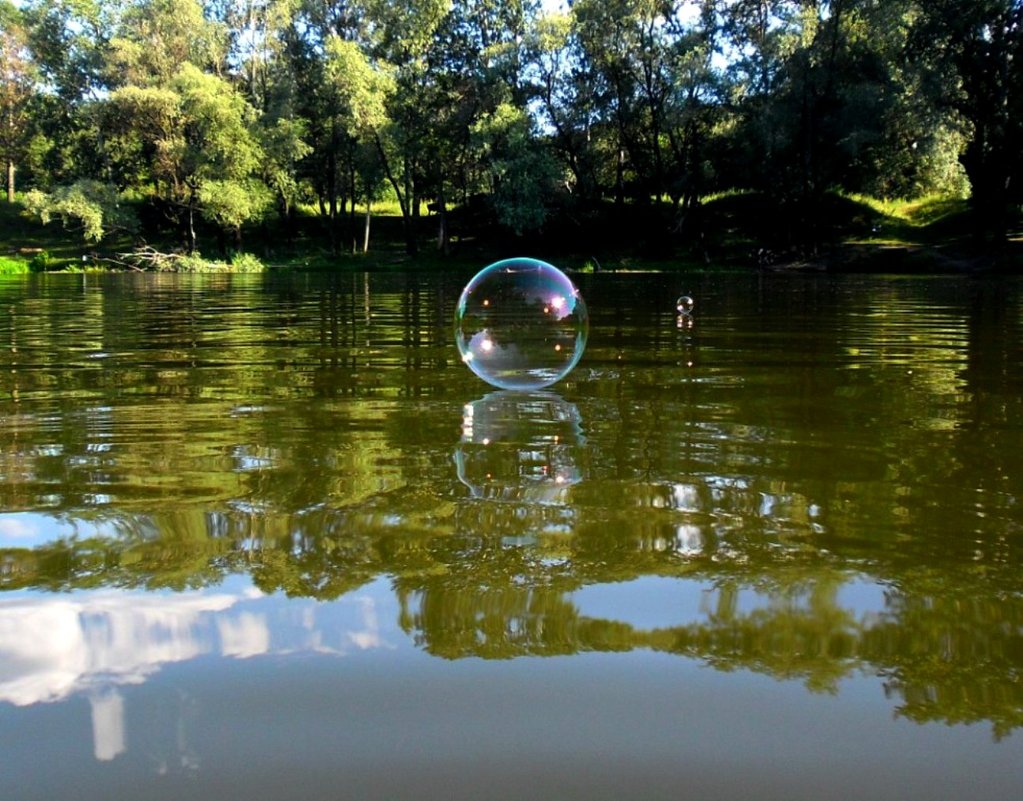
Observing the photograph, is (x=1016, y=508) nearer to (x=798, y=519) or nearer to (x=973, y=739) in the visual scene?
(x=798, y=519)

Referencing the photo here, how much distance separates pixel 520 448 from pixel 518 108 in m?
53.8

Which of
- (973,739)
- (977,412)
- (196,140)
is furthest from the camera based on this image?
(196,140)

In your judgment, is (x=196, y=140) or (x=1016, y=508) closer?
(x=1016, y=508)

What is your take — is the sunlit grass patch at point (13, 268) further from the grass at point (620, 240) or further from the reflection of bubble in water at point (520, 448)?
the reflection of bubble in water at point (520, 448)

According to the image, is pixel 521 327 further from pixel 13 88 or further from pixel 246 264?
pixel 13 88

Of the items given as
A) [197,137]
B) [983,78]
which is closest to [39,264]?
A: [197,137]

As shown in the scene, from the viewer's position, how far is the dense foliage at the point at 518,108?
48188 millimetres

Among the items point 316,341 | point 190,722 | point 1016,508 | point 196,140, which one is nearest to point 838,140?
point 196,140

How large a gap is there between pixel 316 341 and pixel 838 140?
46237 millimetres

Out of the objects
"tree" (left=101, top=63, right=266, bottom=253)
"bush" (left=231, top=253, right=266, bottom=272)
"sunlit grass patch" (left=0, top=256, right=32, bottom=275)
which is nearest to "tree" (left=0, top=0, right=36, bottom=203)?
"tree" (left=101, top=63, right=266, bottom=253)

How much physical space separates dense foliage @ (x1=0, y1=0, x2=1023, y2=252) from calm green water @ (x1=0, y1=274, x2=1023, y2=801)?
4537 centimetres

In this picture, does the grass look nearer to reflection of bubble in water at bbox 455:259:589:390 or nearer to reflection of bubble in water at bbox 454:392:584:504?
reflection of bubble in water at bbox 455:259:589:390

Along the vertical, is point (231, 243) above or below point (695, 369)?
above

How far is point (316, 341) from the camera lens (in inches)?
535
